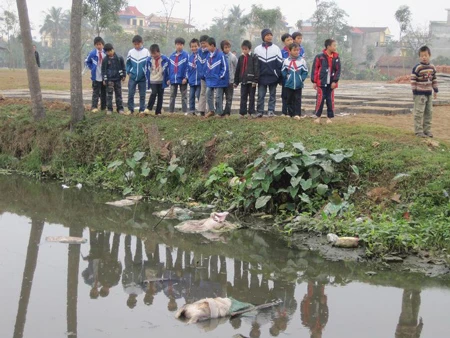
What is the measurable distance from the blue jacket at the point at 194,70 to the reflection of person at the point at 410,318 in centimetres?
629

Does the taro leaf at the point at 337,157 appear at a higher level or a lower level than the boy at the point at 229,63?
lower

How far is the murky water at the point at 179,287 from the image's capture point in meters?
5.12

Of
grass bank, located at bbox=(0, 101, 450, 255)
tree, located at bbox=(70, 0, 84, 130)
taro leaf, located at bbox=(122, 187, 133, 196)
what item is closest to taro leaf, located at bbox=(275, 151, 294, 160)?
grass bank, located at bbox=(0, 101, 450, 255)

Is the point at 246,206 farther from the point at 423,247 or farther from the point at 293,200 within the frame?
the point at 423,247

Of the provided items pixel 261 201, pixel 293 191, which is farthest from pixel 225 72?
pixel 293 191

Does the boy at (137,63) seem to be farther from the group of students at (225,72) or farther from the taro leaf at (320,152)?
the taro leaf at (320,152)

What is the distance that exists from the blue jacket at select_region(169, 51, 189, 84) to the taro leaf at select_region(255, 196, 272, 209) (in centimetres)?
380

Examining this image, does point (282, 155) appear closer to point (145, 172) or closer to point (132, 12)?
point (145, 172)

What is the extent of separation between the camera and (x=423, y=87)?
919cm

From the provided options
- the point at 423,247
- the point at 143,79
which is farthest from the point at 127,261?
the point at 143,79

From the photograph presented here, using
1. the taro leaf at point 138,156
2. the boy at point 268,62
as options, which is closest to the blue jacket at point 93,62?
the taro leaf at point 138,156

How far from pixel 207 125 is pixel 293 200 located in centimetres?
263

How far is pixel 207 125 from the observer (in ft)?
34.8

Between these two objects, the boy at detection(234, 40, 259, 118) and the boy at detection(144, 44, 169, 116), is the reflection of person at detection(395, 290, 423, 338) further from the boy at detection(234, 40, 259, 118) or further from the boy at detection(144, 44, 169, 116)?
the boy at detection(144, 44, 169, 116)
